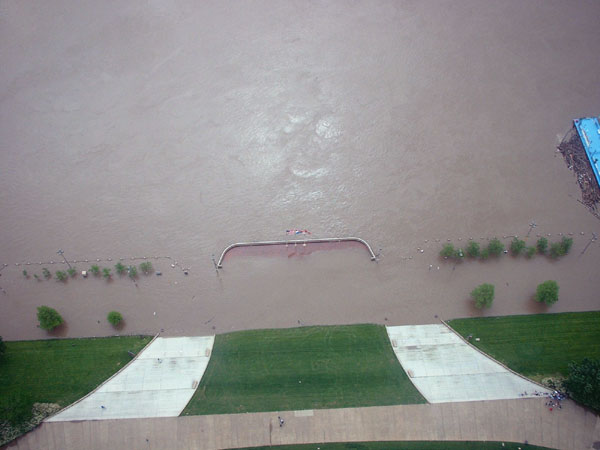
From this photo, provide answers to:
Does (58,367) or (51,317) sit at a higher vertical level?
(51,317)

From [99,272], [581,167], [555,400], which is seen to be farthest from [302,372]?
[581,167]

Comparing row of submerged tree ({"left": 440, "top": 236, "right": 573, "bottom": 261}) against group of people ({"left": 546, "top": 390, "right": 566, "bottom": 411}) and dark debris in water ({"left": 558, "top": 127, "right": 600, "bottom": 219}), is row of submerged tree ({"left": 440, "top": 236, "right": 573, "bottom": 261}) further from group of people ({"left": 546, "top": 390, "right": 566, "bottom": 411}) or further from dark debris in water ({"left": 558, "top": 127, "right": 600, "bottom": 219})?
group of people ({"left": 546, "top": 390, "right": 566, "bottom": 411})

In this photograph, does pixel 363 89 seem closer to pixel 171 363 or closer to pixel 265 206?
pixel 265 206

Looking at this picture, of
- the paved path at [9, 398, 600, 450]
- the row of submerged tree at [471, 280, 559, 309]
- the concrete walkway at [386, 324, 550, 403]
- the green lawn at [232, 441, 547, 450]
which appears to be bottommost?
the green lawn at [232, 441, 547, 450]

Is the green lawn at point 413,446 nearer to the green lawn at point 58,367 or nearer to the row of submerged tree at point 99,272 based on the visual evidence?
the green lawn at point 58,367

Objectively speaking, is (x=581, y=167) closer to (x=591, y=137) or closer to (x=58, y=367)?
(x=591, y=137)

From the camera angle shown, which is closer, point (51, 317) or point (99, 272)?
point (51, 317)

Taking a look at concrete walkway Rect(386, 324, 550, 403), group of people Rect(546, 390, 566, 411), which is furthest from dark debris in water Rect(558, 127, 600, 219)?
concrete walkway Rect(386, 324, 550, 403)
